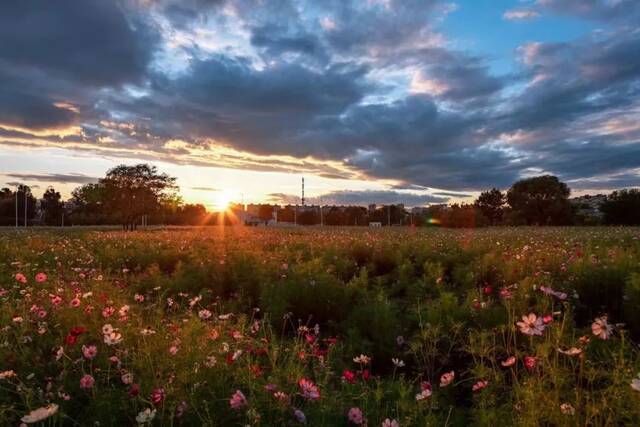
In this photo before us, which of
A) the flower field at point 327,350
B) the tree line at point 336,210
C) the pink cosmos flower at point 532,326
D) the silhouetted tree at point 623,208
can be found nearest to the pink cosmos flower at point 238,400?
Result: the flower field at point 327,350

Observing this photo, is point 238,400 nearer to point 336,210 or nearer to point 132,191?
point 132,191

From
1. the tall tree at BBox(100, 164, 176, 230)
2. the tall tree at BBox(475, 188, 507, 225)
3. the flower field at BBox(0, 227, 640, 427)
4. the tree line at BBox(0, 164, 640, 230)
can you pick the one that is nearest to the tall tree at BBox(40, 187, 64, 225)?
the tree line at BBox(0, 164, 640, 230)

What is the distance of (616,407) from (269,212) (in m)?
113

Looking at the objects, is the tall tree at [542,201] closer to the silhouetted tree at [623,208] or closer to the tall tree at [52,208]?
the silhouetted tree at [623,208]

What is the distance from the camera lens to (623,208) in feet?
185

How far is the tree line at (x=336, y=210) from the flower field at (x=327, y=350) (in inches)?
1697

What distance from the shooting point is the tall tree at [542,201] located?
60.8 m

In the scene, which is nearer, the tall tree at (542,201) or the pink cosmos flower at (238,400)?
the pink cosmos flower at (238,400)

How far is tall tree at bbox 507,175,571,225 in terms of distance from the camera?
60844mm

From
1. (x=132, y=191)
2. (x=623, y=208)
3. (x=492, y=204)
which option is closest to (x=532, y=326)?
(x=132, y=191)

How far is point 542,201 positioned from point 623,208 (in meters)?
8.83

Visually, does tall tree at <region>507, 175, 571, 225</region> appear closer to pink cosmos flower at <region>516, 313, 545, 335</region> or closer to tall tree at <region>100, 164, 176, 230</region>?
tall tree at <region>100, 164, 176, 230</region>

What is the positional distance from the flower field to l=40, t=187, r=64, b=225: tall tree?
8008 cm

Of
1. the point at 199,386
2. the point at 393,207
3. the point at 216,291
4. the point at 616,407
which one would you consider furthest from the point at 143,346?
the point at 393,207
